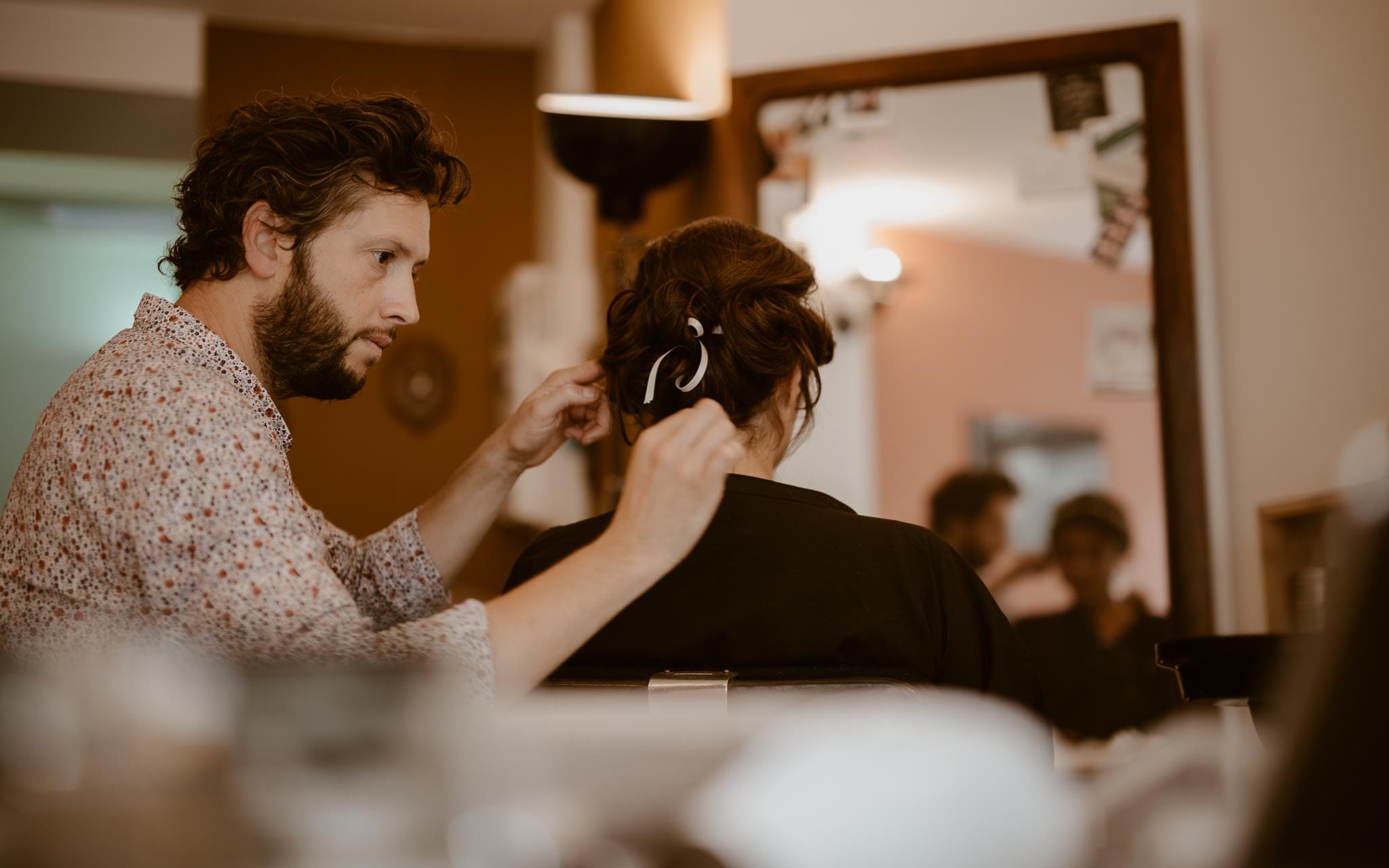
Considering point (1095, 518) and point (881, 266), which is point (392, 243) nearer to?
point (881, 266)

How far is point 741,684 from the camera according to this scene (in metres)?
1.16

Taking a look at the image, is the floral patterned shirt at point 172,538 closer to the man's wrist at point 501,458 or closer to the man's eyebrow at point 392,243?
the man's eyebrow at point 392,243

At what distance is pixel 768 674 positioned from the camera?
1.19 metres

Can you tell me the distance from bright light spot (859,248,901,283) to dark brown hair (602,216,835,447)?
3.87 feet

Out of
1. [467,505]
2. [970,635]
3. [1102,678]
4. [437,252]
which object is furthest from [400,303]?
[437,252]

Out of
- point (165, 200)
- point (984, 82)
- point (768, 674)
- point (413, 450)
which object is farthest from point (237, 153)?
point (165, 200)

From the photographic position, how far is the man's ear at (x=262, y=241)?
1.49 metres

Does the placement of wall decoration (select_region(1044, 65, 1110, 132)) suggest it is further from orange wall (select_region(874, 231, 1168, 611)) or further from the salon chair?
the salon chair

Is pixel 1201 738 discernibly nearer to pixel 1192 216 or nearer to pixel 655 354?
pixel 655 354

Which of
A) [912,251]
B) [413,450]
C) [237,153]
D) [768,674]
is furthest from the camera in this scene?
[413,450]

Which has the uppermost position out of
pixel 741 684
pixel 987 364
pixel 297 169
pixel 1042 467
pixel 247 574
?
pixel 297 169

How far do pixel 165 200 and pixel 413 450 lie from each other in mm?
1259

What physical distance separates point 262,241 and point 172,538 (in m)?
0.53

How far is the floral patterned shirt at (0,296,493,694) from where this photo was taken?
1.02 metres
